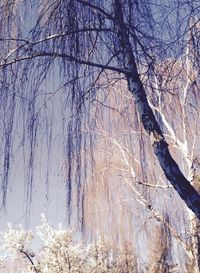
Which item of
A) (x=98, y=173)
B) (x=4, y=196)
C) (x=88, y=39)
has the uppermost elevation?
(x=98, y=173)

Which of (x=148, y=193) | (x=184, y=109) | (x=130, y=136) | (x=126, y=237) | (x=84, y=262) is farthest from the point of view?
(x=84, y=262)

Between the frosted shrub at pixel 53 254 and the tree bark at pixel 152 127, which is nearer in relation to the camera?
the tree bark at pixel 152 127

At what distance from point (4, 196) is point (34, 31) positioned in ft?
3.71

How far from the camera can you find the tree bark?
2.70 m

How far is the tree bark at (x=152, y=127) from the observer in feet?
8.87

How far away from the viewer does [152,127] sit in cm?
287

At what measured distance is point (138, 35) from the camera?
295 centimetres

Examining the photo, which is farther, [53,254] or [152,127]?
[53,254]

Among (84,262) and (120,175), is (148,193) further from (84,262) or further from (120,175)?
(84,262)

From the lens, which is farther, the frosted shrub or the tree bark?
the frosted shrub

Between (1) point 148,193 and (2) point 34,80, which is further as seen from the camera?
(1) point 148,193

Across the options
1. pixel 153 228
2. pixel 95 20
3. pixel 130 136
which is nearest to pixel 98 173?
pixel 153 228

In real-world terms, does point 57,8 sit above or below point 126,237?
above

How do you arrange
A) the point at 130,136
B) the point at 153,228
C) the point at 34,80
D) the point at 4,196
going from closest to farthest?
the point at 4,196
the point at 34,80
the point at 130,136
the point at 153,228
